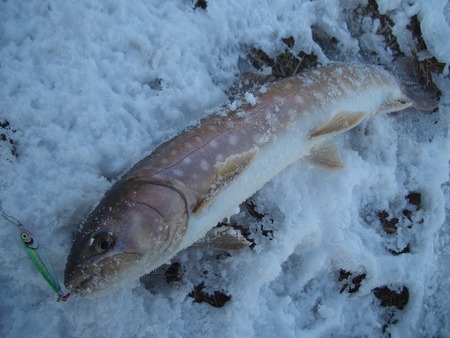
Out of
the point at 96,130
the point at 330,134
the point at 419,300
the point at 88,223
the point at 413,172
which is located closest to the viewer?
the point at 88,223

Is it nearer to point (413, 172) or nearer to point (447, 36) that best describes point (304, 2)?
point (447, 36)

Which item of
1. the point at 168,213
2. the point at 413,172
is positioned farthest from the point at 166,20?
the point at 413,172

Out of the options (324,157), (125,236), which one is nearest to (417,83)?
(324,157)

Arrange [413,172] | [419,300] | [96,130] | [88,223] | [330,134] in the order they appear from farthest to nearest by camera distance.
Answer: [413,172]
[419,300]
[330,134]
[96,130]
[88,223]

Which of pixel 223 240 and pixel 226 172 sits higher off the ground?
pixel 226 172

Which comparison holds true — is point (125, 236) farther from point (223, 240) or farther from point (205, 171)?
point (223, 240)

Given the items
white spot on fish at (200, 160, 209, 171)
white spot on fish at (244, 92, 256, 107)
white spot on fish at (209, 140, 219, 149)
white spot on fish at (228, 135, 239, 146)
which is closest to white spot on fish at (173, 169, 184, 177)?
white spot on fish at (200, 160, 209, 171)

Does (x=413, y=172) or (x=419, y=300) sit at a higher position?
(x=413, y=172)
